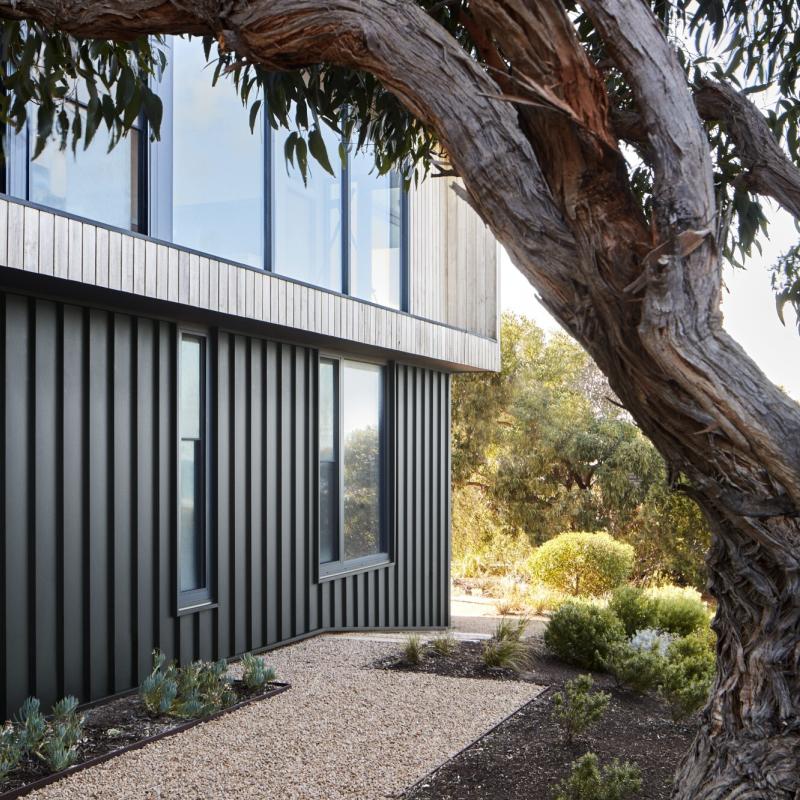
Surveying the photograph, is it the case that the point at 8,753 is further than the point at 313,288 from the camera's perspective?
No

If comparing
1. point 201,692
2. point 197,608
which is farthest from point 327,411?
point 201,692

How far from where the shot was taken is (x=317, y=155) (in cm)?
357

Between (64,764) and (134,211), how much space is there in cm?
361

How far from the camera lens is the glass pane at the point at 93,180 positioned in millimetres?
5613

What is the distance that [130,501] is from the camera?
6.69 metres

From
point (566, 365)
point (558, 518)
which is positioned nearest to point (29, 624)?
point (558, 518)

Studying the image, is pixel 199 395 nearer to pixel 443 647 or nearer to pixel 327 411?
pixel 327 411

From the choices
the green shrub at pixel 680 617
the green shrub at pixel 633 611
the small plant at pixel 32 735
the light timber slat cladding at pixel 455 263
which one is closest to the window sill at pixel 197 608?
the small plant at pixel 32 735

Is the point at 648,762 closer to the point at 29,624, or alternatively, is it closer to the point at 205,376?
the point at 29,624

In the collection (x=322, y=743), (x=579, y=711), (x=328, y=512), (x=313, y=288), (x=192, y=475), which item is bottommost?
(x=322, y=743)

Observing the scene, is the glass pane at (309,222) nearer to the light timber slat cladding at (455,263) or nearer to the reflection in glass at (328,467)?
the reflection in glass at (328,467)

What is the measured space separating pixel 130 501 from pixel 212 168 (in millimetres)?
2681

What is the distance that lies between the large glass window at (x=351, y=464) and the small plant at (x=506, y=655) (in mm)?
2561

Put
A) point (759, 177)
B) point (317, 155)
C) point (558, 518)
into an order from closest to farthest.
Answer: point (759, 177)
point (317, 155)
point (558, 518)
